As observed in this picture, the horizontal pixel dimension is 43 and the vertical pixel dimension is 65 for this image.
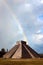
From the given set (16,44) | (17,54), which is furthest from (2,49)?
(17,54)

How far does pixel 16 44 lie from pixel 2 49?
21.6 metres

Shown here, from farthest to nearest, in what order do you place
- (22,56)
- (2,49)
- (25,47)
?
1. (2,49)
2. (25,47)
3. (22,56)

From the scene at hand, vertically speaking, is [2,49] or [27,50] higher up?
[2,49]

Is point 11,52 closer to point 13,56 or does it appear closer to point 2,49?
point 13,56

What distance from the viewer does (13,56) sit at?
61.0 m

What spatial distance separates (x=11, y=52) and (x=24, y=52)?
541 cm

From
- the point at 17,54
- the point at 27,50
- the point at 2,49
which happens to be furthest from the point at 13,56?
the point at 2,49

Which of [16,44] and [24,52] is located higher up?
[16,44]

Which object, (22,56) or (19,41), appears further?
(19,41)

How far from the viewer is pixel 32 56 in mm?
59656

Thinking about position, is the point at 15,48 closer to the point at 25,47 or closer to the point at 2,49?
the point at 25,47

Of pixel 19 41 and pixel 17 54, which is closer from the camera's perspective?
pixel 17 54

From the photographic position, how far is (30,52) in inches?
2414

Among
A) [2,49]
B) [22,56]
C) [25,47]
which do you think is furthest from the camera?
[2,49]
